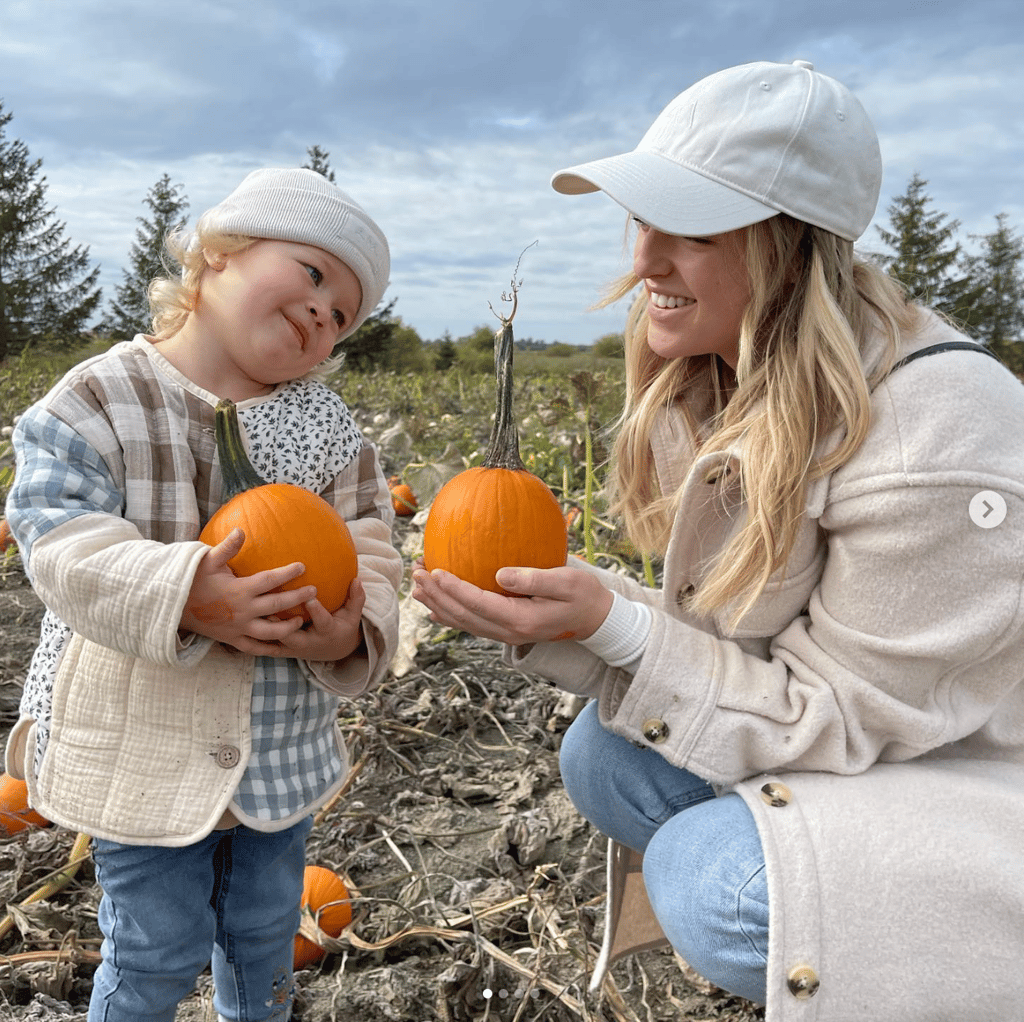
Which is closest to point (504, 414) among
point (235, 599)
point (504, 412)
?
point (504, 412)

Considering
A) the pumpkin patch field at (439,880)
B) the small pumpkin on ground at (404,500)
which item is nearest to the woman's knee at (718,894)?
the pumpkin patch field at (439,880)

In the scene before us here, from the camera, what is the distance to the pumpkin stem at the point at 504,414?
1.62 m

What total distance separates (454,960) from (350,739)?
872 millimetres

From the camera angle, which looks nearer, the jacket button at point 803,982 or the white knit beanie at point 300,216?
the jacket button at point 803,982

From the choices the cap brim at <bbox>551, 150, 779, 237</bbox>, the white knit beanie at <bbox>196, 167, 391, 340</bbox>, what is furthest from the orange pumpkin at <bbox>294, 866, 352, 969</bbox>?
the cap brim at <bbox>551, 150, 779, 237</bbox>

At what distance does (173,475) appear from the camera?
1629 mm

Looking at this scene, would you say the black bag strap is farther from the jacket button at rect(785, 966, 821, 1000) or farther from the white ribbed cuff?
the jacket button at rect(785, 966, 821, 1000)

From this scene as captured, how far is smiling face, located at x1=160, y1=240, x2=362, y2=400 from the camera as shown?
5.37 feet

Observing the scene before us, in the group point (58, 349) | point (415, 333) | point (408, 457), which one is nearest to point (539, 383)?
point (408, 457)

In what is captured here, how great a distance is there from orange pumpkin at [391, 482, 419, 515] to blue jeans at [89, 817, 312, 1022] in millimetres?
3014

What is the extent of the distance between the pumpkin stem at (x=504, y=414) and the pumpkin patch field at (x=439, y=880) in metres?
0.28

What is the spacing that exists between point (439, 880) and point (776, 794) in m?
1.02

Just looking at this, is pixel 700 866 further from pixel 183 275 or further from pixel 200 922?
pixel 183 275

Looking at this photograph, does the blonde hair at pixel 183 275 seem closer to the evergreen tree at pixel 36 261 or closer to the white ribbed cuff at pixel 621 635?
the white ribbed cuff at pixel 621 635
